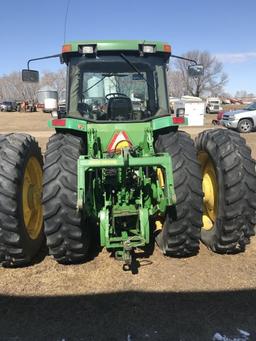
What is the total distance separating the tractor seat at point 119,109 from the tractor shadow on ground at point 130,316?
2288 millimetres

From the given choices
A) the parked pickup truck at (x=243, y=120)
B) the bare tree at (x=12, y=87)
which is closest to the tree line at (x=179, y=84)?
the bare tree at (x=12, y=87)

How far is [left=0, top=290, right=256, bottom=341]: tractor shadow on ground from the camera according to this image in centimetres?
316

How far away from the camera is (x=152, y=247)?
15.9ft

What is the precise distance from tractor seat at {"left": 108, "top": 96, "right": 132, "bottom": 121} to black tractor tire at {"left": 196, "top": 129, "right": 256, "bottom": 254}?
1240 mm

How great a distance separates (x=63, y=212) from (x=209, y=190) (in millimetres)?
1834

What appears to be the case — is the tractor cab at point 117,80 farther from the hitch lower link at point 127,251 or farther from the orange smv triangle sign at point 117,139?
the hitch lower link at point 127,251

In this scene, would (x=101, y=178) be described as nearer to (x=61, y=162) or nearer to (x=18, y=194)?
(x=61, y=162)

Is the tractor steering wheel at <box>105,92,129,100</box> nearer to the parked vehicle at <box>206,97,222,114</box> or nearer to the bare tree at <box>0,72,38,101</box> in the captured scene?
the parked vehicle at <box>206,97,222,114</box>

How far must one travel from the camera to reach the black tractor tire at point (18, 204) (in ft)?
13.5

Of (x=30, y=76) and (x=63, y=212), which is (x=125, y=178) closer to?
(x=63, y=212)

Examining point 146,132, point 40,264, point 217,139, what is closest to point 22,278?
point 40,264

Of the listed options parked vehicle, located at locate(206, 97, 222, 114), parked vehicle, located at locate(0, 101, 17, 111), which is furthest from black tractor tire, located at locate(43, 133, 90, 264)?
parked vehicle, located at locate(0, 101, 17, 111)

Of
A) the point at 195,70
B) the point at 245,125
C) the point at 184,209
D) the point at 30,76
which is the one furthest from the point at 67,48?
the point at 245,125

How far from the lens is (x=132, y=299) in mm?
3686
